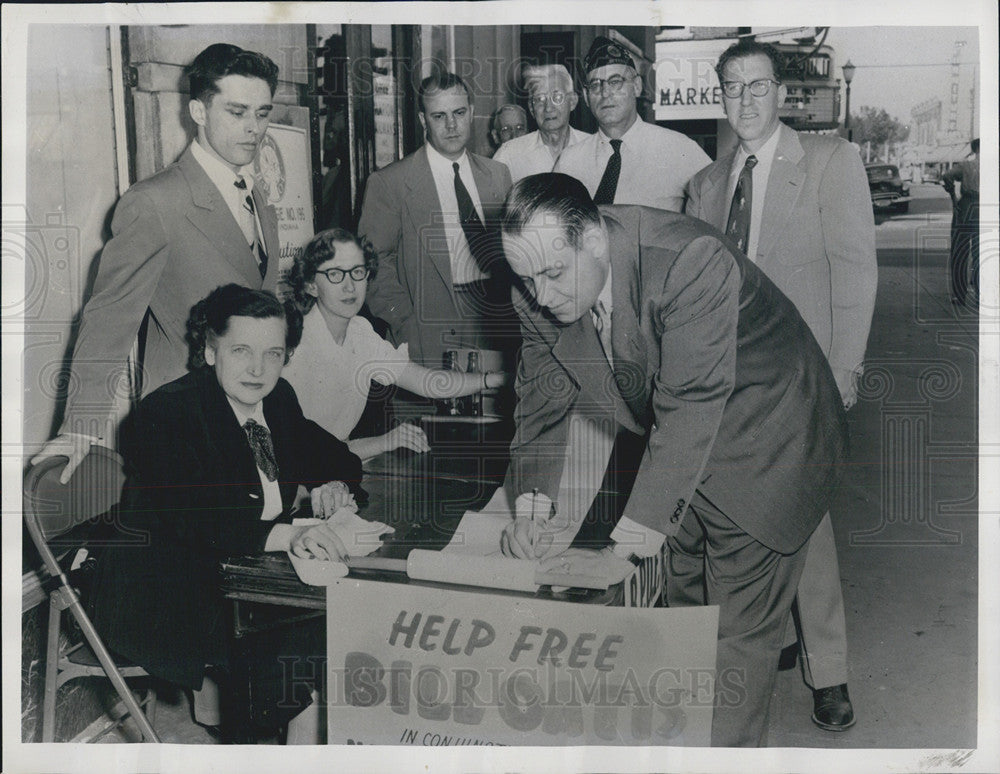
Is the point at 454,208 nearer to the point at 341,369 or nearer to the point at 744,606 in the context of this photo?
the point at 341,369

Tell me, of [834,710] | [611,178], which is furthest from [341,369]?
[834,710]

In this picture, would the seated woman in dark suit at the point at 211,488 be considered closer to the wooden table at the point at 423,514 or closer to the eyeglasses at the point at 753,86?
the wooden table at the point at 423,514

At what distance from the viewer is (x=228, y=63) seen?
243 cm

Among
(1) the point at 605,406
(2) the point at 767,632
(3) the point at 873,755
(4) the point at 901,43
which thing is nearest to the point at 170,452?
(1) the point at 605,406

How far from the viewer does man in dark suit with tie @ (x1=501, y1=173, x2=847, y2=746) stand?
2.33m

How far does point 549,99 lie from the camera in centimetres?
245

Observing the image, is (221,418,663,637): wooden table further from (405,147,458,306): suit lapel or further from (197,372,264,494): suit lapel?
(405,147,458,306): suit lapel

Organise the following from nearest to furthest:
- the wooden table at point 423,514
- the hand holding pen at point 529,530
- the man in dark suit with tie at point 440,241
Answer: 1. the wooden table at point 423,514
2. the hand holding pen at point 529,530
3. the man in dark suit with tie at point 440,241

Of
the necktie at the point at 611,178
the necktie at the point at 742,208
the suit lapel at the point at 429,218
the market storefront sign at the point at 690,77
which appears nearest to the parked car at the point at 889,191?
the necktie at the point at 742,208

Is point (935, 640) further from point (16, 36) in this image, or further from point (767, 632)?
point (16, 36)

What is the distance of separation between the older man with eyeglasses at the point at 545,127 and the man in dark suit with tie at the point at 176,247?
64 centimetres

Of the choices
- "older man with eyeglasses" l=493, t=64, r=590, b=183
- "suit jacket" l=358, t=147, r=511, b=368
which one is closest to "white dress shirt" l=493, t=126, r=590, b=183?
"older man with eyeglasses" l=493, t=64, r=590, b=183

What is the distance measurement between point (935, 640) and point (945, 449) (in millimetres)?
504

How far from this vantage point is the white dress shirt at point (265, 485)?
2.45m
